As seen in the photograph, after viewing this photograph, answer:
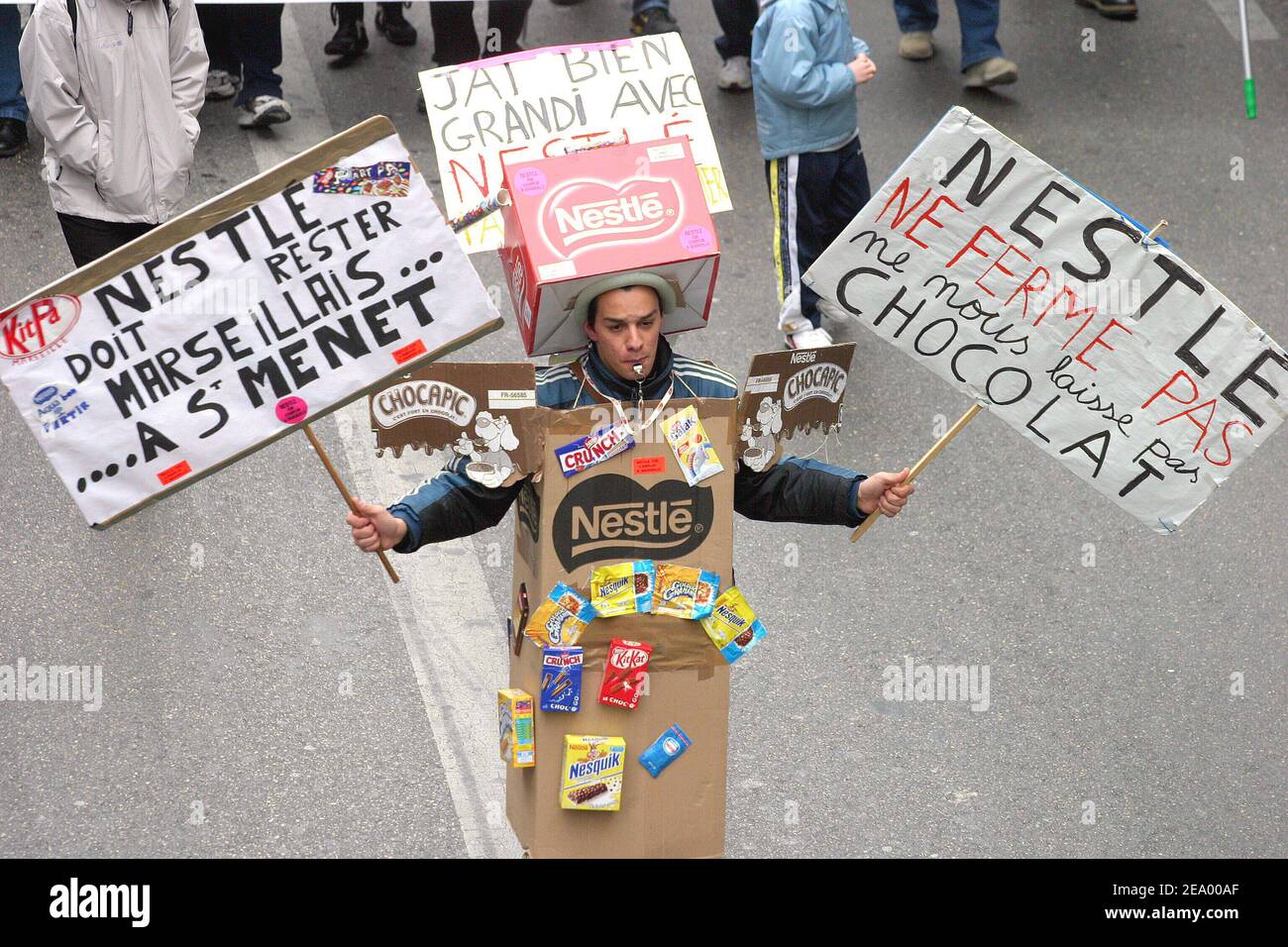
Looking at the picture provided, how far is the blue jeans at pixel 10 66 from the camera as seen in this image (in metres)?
7.98

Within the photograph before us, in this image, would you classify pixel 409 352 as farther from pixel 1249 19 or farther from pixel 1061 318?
pixel 1249 19

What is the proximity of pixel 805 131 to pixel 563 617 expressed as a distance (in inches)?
138

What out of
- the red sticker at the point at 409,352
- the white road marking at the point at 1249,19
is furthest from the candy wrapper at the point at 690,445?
the white road marking at the point at 1249,19

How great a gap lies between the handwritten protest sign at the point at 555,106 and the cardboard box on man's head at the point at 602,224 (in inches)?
33.8

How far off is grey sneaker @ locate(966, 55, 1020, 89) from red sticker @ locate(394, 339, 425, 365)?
230 inches

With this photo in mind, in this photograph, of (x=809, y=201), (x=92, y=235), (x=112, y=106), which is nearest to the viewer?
(x=112, y=106)

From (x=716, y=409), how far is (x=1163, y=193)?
5158 mm

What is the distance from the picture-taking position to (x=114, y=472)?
381cm

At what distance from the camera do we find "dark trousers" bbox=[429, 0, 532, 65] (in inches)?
336

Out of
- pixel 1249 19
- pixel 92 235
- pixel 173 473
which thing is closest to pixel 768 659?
pixel 173 473

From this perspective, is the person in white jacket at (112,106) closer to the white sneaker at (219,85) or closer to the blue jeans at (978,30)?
the white sneaker at (219,85)

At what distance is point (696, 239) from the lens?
13.3ft

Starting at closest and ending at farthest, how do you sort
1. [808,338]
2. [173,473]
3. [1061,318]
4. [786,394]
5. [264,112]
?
[173,473] → [786,394] → [1061,318] → [808,338] → [264,112]
